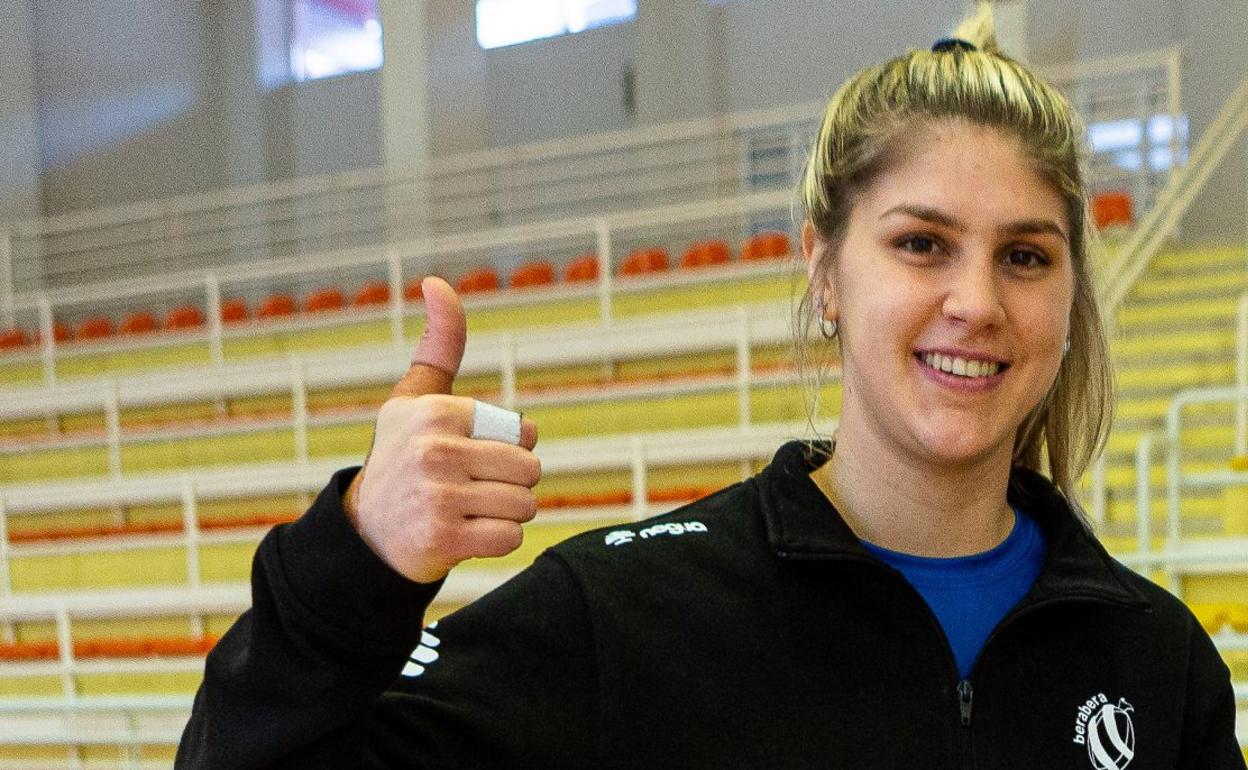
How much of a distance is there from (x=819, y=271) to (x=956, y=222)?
0.50 feet

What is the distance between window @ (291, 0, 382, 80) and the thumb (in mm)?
9592

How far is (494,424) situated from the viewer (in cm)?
67

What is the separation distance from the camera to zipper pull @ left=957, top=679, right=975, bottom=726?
93 centimetres

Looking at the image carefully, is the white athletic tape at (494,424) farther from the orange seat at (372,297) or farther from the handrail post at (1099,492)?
the orange seat at (372,297)

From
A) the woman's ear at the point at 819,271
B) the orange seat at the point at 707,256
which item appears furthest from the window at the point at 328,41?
the woman's ear at the point at 819,271

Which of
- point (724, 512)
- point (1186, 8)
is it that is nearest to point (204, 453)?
point (724, 512)

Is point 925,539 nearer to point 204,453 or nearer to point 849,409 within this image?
point 849,409

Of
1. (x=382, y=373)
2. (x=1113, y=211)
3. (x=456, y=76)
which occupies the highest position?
(x=456, y=76)

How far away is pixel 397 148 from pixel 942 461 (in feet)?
22.6

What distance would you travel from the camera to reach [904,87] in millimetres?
992

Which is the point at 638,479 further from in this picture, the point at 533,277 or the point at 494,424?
the point at 494,424

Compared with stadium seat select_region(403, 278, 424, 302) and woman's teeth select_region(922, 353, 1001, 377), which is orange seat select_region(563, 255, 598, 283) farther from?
woman's teeth select_region(922, 353, 1001, 377)

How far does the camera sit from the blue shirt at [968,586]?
Answer: 972 mm

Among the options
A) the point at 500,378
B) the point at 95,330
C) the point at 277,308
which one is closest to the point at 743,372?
the point at 500,378
